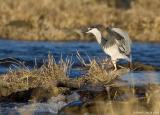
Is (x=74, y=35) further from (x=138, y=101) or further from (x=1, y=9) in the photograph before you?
(x=138, y=101)

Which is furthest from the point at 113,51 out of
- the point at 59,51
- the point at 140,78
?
the point at 59,51

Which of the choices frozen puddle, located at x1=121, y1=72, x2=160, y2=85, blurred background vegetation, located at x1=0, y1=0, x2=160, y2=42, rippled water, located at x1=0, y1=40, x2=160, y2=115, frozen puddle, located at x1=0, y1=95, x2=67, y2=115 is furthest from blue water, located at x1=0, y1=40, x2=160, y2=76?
frozen puddle, located at x1=0, y1=95, x2=67, y2=115

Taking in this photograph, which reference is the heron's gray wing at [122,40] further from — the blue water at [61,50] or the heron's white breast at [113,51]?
the blue water at [61,50]

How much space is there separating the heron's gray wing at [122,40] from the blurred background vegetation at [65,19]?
881 cm

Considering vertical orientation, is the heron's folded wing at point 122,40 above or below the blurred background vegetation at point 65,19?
below

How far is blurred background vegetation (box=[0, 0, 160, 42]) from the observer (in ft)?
77.3

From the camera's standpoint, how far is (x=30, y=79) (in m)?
13.1

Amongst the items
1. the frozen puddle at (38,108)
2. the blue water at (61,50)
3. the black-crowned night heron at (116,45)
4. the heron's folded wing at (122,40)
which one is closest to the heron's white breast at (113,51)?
the black-crowned night heron at (116,45)

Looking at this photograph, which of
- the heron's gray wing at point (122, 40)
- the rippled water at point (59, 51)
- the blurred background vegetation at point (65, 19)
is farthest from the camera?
the blurred background vegetation at point (65, 19)

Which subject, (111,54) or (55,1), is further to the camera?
(55,1)

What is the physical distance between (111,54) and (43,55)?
5.03 meters

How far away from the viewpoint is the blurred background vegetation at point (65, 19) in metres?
23.5

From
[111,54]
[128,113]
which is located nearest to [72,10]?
[111,54]

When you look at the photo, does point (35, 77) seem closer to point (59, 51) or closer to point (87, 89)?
point (87, 89)
